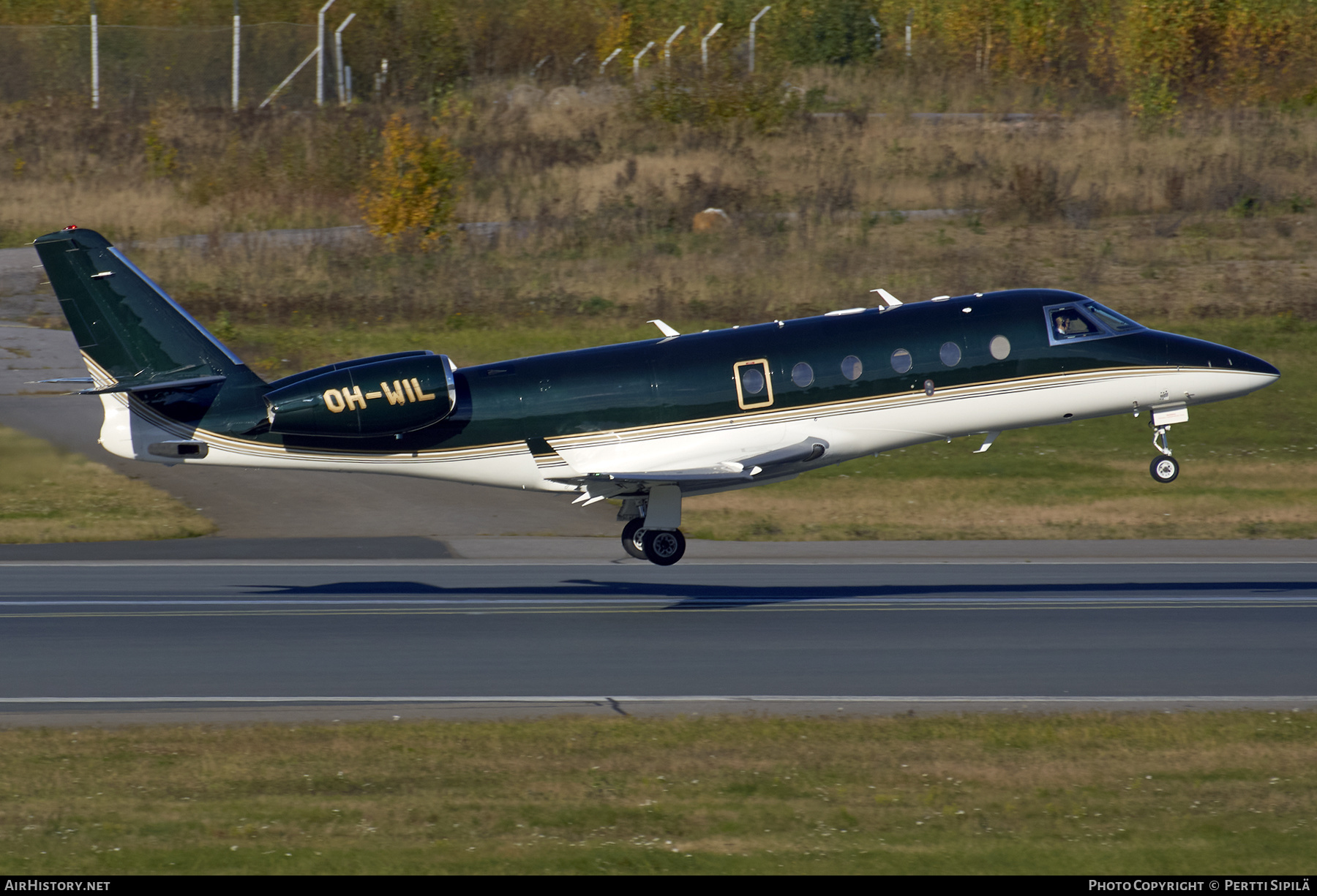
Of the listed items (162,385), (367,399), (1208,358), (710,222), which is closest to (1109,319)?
(1208,358)

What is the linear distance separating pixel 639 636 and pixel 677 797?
7237mm

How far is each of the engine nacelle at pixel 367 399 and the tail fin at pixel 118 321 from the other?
104 cm

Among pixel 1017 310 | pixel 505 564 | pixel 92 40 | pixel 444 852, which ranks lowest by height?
pixel 505 564

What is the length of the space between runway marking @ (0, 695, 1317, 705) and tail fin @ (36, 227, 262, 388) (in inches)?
265

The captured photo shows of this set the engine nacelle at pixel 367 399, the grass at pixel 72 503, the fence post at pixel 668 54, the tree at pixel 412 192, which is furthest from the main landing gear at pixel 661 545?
A: the fence post at pixel 668 54

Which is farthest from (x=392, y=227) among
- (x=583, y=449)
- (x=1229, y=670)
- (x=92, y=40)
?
(x=1229, y=670)

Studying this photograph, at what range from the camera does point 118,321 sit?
2214 centimetres

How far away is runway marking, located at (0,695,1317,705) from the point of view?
53.8 ft

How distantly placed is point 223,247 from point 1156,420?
1358 inches

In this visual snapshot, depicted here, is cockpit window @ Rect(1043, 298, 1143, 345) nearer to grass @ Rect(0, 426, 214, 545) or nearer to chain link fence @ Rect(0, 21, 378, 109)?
grass @ Rect(0, 426, 214, 545)

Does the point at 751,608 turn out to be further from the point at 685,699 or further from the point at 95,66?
the point at 95,66

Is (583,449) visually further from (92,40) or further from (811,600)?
(92,40)

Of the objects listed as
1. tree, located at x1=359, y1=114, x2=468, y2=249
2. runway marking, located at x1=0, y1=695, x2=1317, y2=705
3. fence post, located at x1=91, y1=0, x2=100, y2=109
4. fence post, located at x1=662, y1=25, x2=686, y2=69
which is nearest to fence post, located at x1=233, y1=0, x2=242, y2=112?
fence post, located at x1=91, y1=0, x2=100, y2=109

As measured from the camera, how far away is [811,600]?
22.8 m
